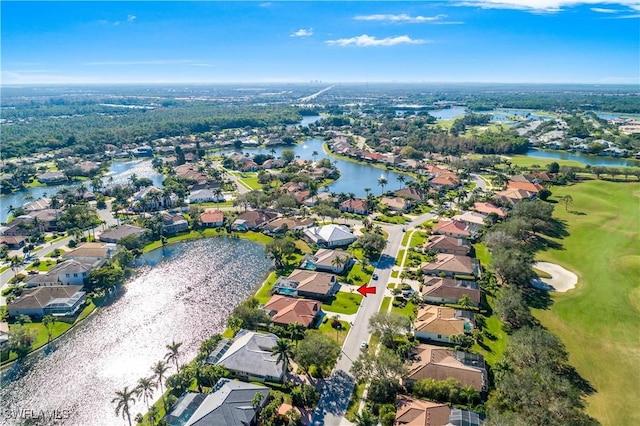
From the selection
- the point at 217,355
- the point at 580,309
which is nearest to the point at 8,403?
the point at 217,355

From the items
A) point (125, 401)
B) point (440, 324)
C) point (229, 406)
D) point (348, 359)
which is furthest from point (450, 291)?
point (125, 401)

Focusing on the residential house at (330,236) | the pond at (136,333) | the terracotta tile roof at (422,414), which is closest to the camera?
the terracotta tile roof at (422,414)

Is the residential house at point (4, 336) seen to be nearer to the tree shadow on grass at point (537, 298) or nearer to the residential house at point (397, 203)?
the tree shadow on grass at point (537, 298)

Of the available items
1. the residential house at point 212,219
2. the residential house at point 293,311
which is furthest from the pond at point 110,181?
the residential house at point 293,311

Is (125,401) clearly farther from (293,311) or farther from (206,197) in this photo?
(206,197)

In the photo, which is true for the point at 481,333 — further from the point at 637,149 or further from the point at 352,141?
the point at 637,149

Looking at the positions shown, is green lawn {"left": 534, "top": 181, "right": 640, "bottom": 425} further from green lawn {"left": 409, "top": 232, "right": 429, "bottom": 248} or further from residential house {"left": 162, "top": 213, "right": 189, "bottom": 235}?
residential house {"left": 162, "top": 213, "right": 189, "bottom": 235}
